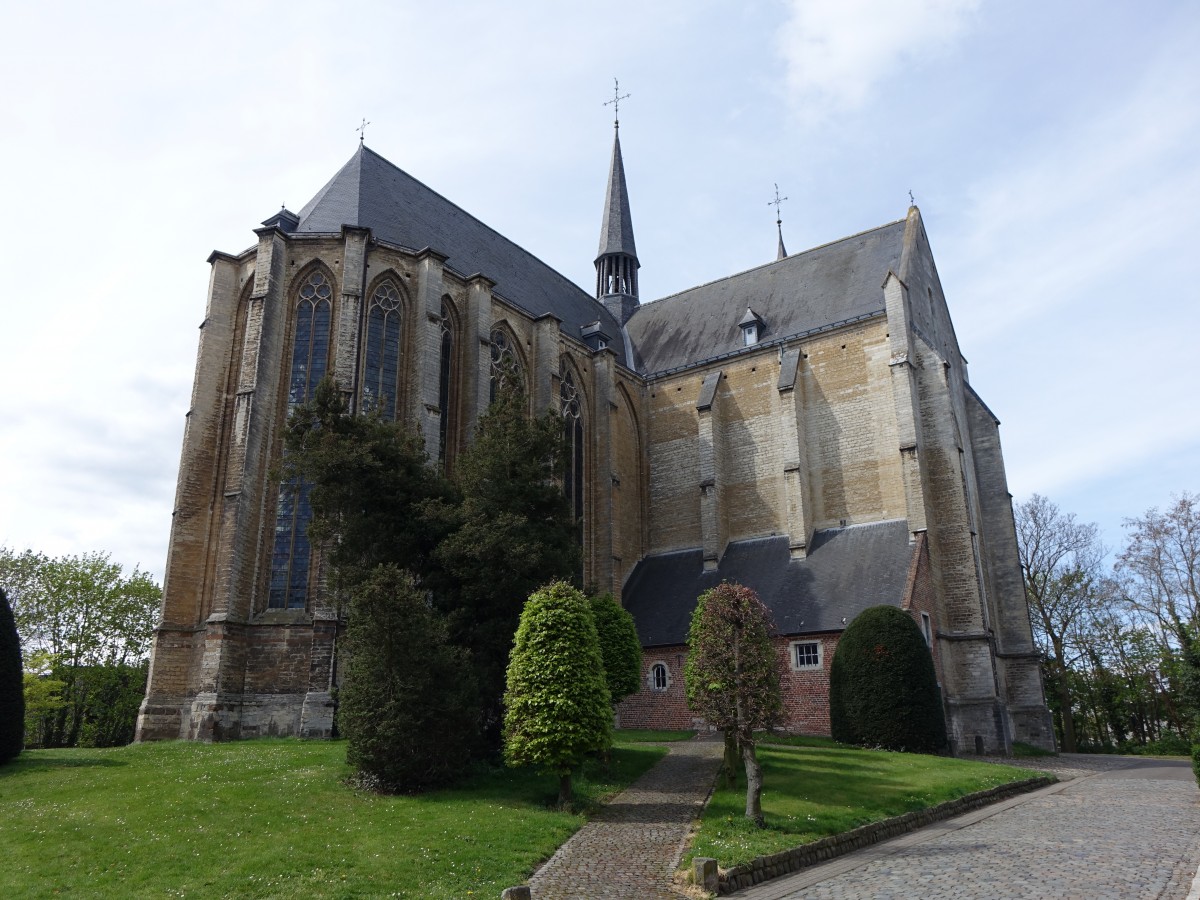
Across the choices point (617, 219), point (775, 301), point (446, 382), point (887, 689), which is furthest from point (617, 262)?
point (887, 689)

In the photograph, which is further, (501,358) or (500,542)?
(501,358)

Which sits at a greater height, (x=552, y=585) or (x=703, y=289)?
(x=703, y=289)

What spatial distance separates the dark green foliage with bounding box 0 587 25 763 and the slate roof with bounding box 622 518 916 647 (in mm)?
16976

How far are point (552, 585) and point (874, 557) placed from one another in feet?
51.2

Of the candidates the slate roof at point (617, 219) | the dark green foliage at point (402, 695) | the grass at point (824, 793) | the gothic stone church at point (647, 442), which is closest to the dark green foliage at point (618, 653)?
the grass at point (824, 793)

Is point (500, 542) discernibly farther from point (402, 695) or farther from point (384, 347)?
point (384, 347)

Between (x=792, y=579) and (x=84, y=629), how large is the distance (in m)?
30.8

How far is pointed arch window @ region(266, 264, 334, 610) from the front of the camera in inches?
888

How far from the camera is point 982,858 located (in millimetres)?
11164

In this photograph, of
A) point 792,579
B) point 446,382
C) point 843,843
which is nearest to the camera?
point 843,843

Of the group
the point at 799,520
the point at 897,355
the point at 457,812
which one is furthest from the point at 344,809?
the point at 897,355

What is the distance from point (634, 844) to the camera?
1202 centimetres

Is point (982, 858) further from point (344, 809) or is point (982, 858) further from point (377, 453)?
point (377, 453)

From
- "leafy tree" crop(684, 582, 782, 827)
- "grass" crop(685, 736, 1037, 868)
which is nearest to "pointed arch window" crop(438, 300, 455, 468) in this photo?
"grass" crop(685, 736, 1037, 868)
